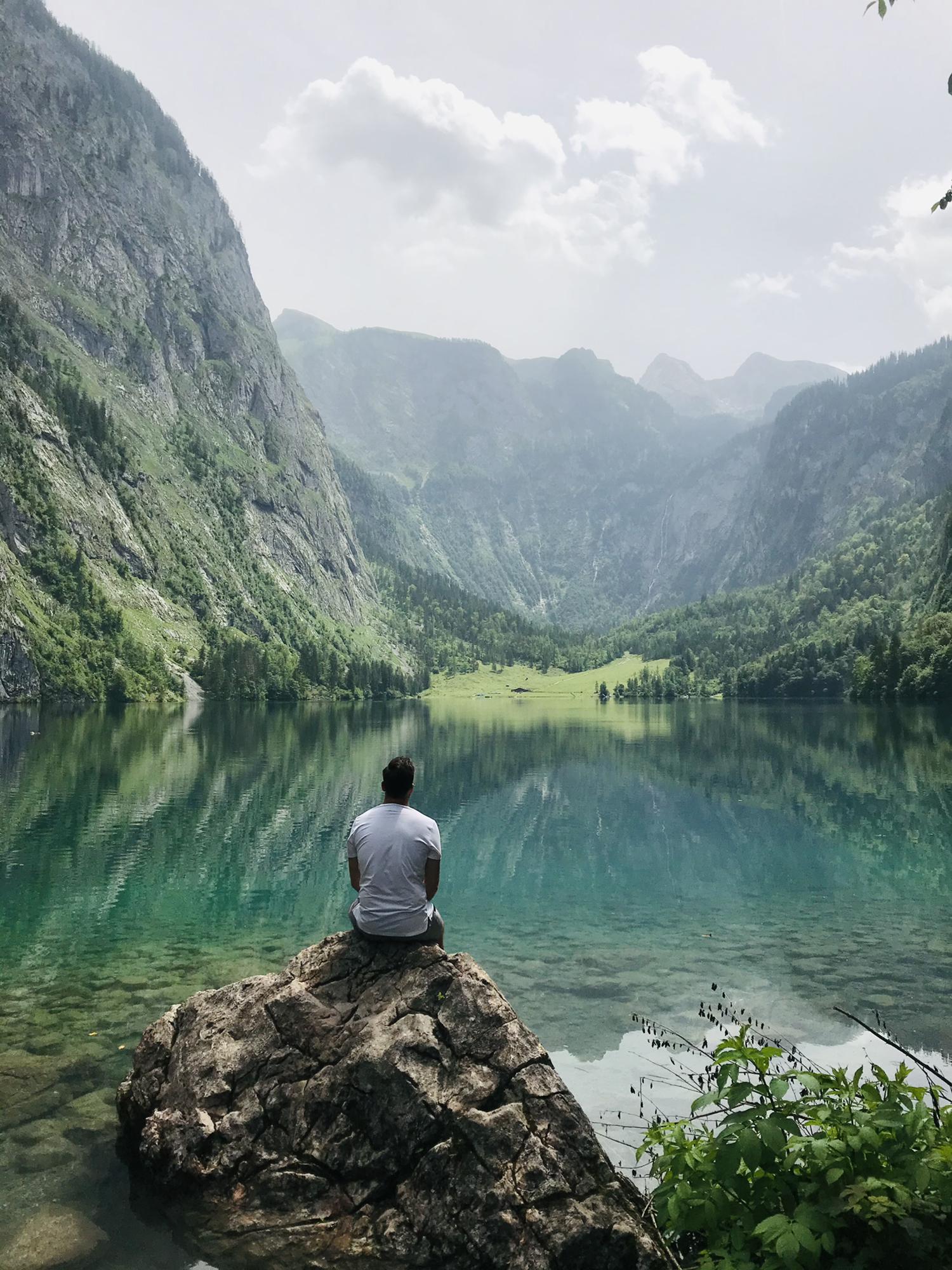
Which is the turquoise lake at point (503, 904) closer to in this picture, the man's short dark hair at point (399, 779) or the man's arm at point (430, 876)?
the man's arm at point (430, 876)

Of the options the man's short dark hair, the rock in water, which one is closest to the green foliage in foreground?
the rock in water

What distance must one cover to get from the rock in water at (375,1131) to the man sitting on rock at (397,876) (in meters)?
0.37

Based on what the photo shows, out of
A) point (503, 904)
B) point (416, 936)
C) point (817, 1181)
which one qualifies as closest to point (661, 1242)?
point (817, 1181)

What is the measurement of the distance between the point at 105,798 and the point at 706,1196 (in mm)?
54874

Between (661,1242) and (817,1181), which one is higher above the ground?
(817,1181)

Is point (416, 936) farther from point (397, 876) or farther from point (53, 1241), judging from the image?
point (53, 1241)

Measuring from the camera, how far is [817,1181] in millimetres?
6898

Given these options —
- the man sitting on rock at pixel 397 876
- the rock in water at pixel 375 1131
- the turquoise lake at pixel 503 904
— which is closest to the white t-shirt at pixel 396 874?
the man sitting on rock at pixel 397 876

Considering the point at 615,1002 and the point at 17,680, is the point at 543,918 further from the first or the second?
the point at 17,680

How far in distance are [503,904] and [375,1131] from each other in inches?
851

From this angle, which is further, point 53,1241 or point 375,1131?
point 375,1131

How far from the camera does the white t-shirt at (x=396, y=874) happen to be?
12.0m

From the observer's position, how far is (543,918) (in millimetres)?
29453

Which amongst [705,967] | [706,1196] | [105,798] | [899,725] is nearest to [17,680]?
[105,798]
